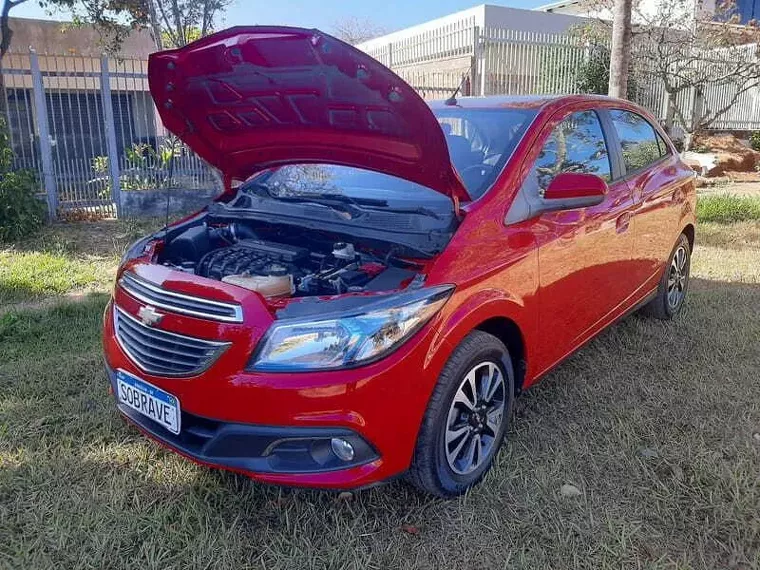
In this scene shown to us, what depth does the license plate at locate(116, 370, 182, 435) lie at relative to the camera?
229cm

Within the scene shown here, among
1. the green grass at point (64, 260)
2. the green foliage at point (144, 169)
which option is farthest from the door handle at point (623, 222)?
the green foliage at point (144, 169)

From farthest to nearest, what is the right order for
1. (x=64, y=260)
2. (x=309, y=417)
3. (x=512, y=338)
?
(x=64, y=260)
(x=512, y=338)
(x=309, y=417)

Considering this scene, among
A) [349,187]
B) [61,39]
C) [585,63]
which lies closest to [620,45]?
[585,63]

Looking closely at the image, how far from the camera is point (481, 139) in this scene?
3113 mm

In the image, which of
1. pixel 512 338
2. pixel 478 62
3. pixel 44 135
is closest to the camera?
pixel 512 338

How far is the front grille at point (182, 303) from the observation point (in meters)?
2.18

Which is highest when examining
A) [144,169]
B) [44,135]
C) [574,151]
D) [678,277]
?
[44,135]

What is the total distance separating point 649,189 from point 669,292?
39.9 inches

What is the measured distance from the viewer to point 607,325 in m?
3.67

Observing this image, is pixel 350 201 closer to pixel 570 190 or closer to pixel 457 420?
pixel 570 190

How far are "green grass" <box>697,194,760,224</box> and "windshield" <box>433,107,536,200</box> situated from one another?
20.9 ft

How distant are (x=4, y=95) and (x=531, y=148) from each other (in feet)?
27.9

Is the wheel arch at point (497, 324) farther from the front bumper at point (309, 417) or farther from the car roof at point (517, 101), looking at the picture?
the car roof at point (517, 101)

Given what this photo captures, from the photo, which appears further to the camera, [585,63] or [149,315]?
[585,63]
